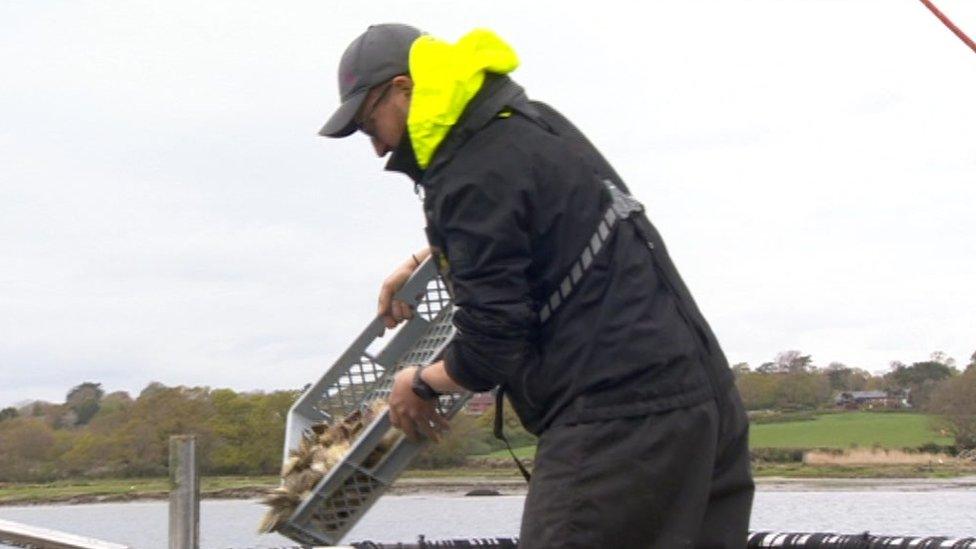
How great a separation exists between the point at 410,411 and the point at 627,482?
0.68 metres

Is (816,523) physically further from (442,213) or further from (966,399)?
(442,213)

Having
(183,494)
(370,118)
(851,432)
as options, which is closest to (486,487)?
(851,432)

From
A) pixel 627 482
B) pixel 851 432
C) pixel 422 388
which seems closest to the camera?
pixel 627 482

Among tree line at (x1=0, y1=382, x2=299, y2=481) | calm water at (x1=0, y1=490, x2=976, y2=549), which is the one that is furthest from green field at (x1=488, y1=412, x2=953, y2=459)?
tree line at (x1=0, y1=382, x2=299, y2=481)

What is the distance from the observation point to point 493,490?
20.5 m

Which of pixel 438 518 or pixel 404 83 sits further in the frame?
pixel 438 518

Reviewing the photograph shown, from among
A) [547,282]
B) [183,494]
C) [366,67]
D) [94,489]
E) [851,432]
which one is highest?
[851,432]

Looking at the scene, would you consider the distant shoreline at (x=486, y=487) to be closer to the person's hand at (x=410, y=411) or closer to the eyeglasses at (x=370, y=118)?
the person's hand at (x=410, y=411)

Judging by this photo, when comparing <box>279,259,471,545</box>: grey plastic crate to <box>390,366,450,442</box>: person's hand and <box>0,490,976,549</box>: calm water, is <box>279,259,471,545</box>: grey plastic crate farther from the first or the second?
<box>0,490,976,549</box>: calm water

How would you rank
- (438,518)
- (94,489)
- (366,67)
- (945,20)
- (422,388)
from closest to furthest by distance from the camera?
(366,67) → (422,388) → (945,20) → (94,489) → (438,518)

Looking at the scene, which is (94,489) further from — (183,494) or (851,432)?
(851,432)

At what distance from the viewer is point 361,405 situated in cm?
469

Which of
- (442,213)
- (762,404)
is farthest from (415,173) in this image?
(762,404)

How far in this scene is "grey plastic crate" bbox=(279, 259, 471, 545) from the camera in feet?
13.9
